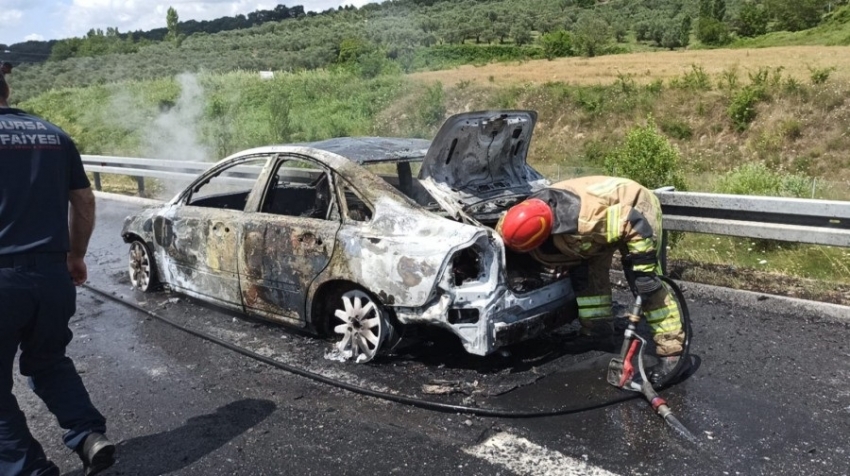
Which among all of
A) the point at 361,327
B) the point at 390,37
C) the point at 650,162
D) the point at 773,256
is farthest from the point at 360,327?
the point at 390,37

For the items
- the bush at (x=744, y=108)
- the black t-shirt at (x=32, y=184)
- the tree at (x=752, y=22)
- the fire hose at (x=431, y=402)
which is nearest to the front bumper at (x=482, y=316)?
the fire hose at (x=431, y=402)

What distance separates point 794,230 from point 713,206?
0.67 meters

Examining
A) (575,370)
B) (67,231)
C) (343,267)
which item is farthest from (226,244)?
(575,370)

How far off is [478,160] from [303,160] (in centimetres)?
129

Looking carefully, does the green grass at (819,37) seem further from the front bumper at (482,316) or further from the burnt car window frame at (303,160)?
the front bumper at (482,316)

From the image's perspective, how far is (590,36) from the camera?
179ft

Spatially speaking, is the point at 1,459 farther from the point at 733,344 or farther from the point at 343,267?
the point at 733,344

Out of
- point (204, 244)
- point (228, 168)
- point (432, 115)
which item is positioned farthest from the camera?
point (432, 115)

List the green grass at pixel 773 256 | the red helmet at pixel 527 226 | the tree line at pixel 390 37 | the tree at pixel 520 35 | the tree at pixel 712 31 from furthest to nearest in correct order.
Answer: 1. the tree at pixel 520 35
2. the tree at pixel 712 31
3. the tree line at pixel 390 37
4. the green grass at pixel 773 256
5. the red helmet at pixel 527 226

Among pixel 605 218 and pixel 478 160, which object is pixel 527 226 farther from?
pixel 478 160

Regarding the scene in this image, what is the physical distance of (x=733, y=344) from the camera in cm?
480

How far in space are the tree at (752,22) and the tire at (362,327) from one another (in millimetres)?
57973

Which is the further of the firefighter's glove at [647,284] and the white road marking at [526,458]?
the firefighter's glove at [647,284]

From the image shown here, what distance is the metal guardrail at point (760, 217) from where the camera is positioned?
18.0 feet
